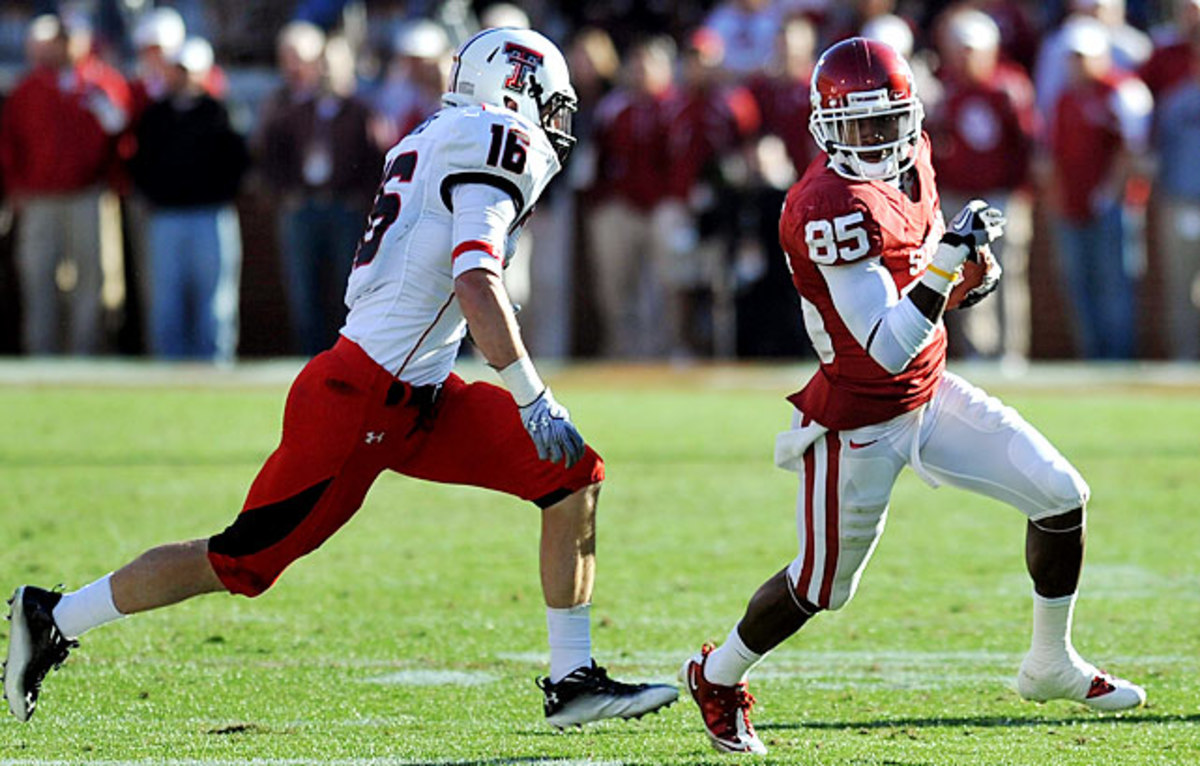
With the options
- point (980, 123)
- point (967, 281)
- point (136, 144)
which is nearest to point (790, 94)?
point (980, 123)

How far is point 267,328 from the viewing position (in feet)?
46.7

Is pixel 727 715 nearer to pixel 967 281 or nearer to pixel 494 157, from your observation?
pixel 967 281

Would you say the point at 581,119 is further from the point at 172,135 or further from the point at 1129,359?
the point at 1129,359

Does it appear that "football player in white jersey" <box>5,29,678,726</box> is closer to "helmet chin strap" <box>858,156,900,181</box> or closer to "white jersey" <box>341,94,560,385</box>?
"white jersey" <box>341,94,560,385</box>

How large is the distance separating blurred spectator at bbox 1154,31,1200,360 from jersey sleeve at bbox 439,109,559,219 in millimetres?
8066

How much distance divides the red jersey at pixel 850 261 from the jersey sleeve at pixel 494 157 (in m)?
0.57

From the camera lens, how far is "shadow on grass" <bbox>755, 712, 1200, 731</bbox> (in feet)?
15.9

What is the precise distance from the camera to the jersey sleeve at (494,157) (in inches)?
183

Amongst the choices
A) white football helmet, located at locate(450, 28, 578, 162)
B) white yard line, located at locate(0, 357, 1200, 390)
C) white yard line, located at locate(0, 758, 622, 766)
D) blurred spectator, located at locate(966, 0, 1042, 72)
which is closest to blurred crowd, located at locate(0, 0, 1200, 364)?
blurred spectator, located at locate(966, 0, 1042, 72)

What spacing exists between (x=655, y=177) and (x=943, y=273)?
27.6 ft

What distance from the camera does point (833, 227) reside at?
15.2 ft

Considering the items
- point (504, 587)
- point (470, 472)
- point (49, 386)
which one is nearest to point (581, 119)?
point (49, 386)

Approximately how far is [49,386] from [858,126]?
26.7 ft

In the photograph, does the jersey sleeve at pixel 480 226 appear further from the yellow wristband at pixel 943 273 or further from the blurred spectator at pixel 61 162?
the blurred spectator at pixel 61 162
